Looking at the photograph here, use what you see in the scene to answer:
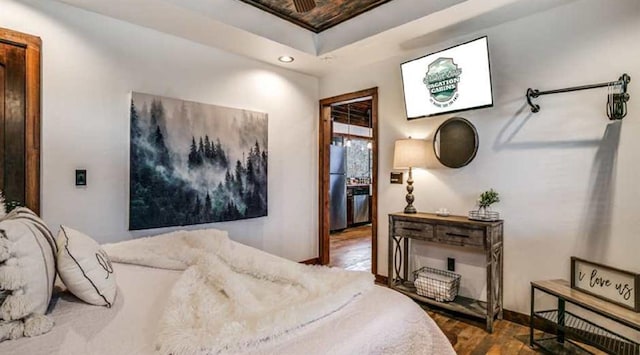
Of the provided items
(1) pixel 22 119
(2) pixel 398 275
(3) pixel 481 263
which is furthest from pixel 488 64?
(1) pixel 22 119

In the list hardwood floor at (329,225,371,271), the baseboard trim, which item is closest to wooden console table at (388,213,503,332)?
the baseboard trim

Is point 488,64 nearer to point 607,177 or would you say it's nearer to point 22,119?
point 607,177

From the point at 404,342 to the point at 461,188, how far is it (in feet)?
7.04

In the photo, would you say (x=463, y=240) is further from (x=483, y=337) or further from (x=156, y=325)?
(x=156, y=325)

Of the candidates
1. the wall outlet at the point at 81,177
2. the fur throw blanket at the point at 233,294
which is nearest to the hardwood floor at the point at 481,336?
the fur throw blanket at the point at 233,294

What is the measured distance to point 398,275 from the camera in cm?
340

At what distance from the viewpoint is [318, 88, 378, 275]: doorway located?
3879mm

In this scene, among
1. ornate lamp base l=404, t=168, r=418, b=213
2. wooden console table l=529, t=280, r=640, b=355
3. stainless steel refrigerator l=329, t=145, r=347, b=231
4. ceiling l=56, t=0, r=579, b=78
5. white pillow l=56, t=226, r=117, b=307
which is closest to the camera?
white pillow l=56, t=226, r=117, b=307

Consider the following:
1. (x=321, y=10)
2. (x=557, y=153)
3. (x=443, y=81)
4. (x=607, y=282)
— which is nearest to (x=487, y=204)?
(x=557, y=153)

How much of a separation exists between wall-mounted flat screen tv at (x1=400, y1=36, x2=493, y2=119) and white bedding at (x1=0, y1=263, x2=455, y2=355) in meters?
2.07

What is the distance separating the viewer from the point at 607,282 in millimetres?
2180

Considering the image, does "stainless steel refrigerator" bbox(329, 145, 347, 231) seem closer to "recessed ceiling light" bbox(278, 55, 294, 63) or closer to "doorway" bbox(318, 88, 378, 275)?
"doorway" bbox(318, 88, 378, 275)

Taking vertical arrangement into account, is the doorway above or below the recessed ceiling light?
below

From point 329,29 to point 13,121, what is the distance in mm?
2738
